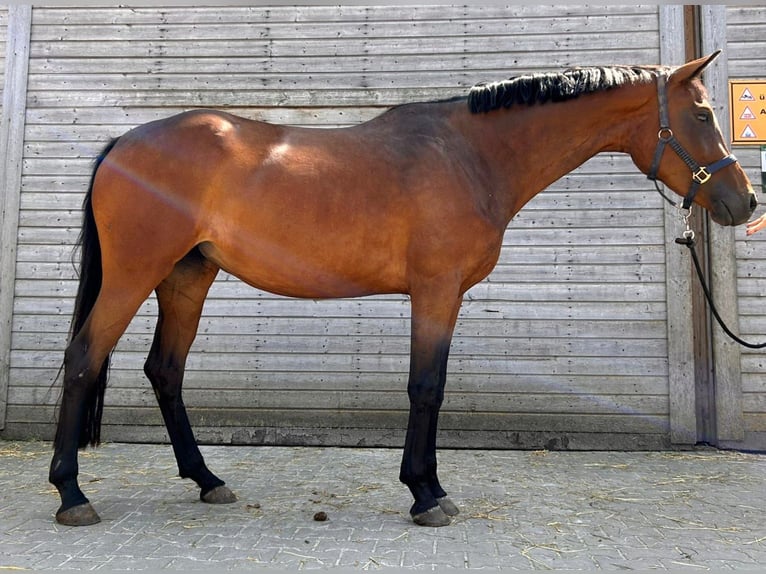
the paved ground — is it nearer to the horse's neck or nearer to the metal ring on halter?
the horse's neck

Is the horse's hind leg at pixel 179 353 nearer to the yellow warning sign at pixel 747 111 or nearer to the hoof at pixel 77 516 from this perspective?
the hoof at pixel 77 516

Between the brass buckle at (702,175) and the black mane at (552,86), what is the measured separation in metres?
0.57

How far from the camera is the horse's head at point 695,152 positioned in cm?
269

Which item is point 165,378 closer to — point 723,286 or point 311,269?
point 311,269

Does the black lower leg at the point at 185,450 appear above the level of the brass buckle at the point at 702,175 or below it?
below

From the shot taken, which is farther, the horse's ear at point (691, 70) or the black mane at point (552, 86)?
the black mane at point (552, 86)

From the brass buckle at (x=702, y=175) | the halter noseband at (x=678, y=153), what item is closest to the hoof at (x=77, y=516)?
the halter noseband at (x=678, y=153)

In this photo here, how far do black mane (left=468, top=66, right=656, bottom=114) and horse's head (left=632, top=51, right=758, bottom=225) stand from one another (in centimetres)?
18

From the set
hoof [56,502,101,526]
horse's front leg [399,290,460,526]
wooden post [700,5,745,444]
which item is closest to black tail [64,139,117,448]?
hoof [56,502,101,526]

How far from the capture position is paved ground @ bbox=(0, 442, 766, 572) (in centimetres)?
220

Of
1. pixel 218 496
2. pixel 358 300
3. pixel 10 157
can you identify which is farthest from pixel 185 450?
pixel 10 157

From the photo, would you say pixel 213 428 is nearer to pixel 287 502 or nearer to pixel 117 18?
pixel 287 502

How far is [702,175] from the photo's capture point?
2.70 metres

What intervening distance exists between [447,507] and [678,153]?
2.23 meters
